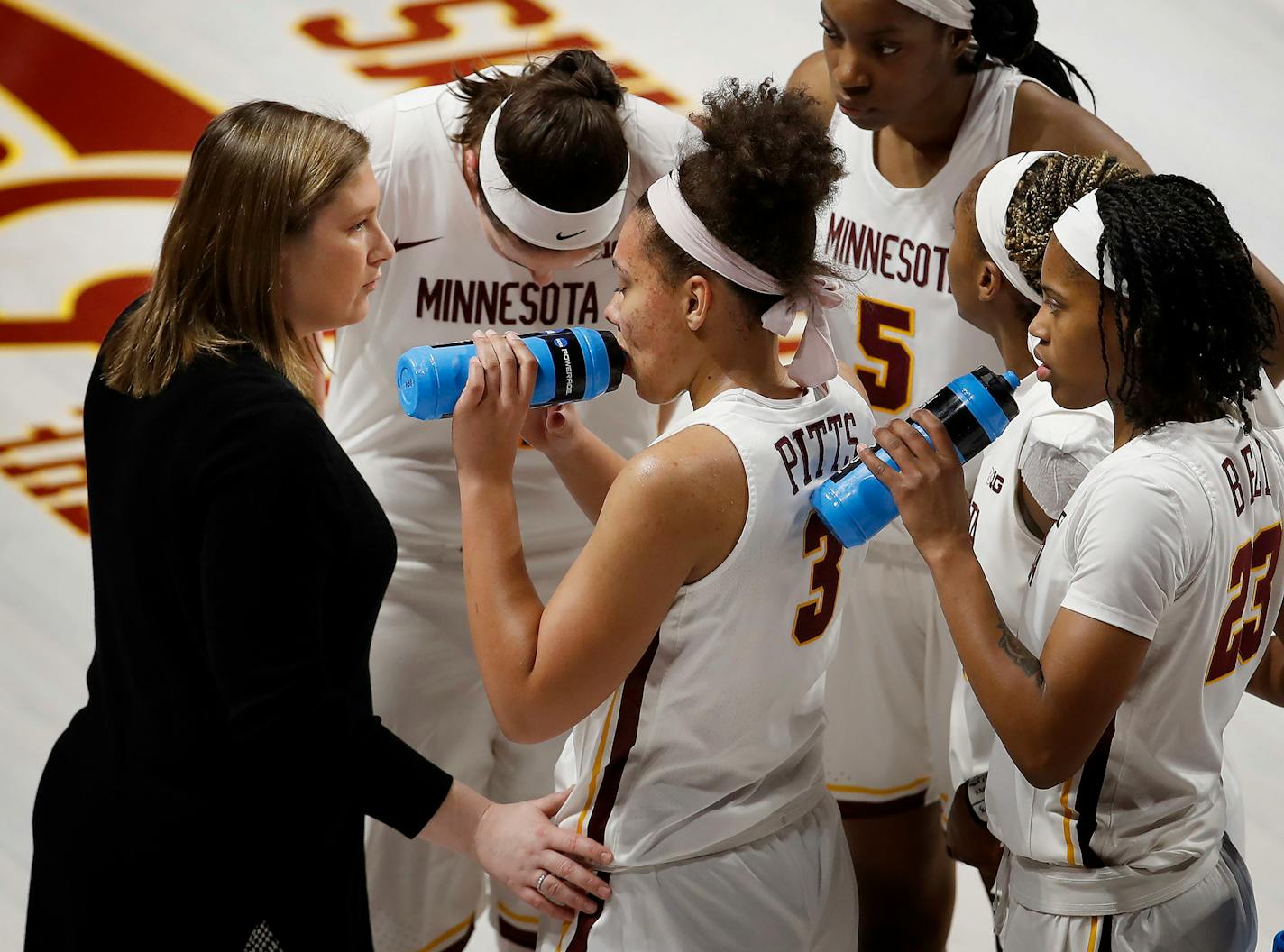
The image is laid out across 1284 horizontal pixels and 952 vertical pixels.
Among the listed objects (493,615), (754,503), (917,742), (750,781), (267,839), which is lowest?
(917,742)

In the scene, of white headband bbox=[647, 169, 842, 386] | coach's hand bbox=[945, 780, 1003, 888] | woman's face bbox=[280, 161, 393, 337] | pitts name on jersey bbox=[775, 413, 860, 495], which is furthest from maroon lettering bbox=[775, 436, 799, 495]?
coach's hand bbox=[945, 780, 1003, 888]

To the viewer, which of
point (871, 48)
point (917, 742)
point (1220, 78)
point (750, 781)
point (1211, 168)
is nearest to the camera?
point (750, 781)

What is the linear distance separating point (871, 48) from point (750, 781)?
1282mm

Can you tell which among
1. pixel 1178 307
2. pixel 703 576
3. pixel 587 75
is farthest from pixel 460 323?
pixel 1178 307

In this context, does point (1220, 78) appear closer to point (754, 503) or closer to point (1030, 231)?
point (1030, 231)

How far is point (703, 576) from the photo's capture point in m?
1.62

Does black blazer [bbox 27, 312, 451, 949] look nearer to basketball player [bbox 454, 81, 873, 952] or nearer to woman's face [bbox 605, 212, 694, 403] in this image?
basketball player [bbox 454, 81, 873, 952]

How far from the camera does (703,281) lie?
5.56 ft

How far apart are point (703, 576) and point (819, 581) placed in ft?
0.55

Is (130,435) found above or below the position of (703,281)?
below

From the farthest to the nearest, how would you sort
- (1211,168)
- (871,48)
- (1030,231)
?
1. (1211,168)
2. (871,48)
3. (1030,231)

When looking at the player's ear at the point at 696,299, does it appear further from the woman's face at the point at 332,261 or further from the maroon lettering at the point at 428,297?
the maroon lettering at the point at 428,297

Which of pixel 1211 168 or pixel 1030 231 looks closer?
pixel 1030 231

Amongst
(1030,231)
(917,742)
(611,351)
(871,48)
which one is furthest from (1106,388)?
(917,742)
